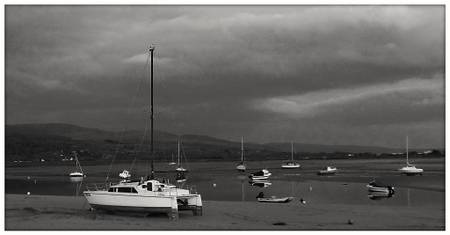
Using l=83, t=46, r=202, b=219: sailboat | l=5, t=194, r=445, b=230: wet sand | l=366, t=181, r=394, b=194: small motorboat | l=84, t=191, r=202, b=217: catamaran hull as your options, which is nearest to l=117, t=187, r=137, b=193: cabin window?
l=83, t=46, r=202, b=219: sailboat

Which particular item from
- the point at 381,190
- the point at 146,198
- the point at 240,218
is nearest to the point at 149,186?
the point at 146,198

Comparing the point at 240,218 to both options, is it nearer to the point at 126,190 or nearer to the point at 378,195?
the point at 126,190

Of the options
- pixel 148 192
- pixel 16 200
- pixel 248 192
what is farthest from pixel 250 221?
pixel 248 192

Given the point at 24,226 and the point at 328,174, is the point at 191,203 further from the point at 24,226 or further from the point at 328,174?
the point at 328,174

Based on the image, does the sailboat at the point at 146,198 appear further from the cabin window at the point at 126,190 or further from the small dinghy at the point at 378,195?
the small dinghy at the point at 378,195

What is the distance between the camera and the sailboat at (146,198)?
105 ft

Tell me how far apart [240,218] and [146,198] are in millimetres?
5677

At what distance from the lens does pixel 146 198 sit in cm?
3231

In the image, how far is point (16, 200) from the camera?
143 ft

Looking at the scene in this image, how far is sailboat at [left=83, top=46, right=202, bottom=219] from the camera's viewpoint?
3203 centimetres

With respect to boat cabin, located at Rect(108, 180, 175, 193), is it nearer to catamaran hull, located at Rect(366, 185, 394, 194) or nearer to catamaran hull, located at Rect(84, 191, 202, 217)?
catamaran hull, located at Rect(84, 191, 202, 217)

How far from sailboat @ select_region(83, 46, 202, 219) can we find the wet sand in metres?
0.52

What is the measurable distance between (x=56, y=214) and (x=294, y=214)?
14.6 metres

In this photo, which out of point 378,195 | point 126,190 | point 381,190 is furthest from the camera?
point 381,190
